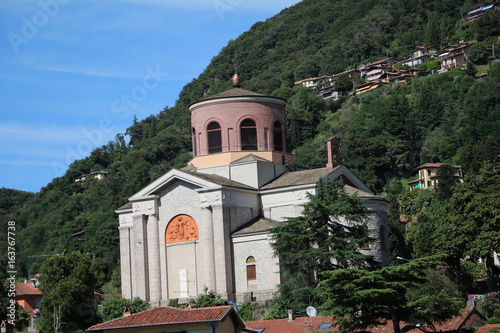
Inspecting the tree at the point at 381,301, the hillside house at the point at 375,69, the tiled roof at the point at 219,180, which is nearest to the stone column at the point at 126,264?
the tiled roof at the point at 219,180

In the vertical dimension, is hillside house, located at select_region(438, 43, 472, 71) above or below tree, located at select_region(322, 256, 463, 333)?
above

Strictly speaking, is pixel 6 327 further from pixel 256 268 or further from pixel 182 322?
pixel 182 322

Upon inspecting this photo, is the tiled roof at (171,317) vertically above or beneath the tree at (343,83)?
beneath

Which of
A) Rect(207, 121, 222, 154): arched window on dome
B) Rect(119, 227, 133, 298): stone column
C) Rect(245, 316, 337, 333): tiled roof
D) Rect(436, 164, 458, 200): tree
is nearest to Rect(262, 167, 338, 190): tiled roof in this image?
Rect(207, 121, 222, 154): arched window on dome

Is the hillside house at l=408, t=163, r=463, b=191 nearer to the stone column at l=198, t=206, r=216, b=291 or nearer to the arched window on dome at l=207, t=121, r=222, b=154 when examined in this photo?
the arched window on dome at l=207, t=121, r=222, b=154

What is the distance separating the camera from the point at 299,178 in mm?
46562

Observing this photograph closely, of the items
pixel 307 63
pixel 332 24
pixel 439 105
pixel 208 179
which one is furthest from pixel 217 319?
pixel 332 24

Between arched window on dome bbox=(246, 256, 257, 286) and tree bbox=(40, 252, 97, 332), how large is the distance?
8.46 meters

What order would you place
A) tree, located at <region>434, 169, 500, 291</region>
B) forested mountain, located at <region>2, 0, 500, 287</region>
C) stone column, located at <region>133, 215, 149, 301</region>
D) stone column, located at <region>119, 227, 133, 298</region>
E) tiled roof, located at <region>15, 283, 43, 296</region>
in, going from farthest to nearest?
1. forested mountain, located at <region>2, 0, 500, 287</region>
2. tiled roof, located at <region>15, 283, 43, 296</region>
3. stone column, located at <region>119, 227, 133, 298</region>
4. stone column, located at <region>133, 215, 149, 301</region>
5. tree, located at <region>434, 169, 500, 291</region>

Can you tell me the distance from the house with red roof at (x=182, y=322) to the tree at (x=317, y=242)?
8.17m

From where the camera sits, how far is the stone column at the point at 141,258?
4589 centimetres

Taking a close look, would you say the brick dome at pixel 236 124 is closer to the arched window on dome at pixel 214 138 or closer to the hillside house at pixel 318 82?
the arched window on dome at pixel 214 138

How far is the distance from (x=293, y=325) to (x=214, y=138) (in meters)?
16.2

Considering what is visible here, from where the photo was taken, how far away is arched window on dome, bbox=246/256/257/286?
144ft
